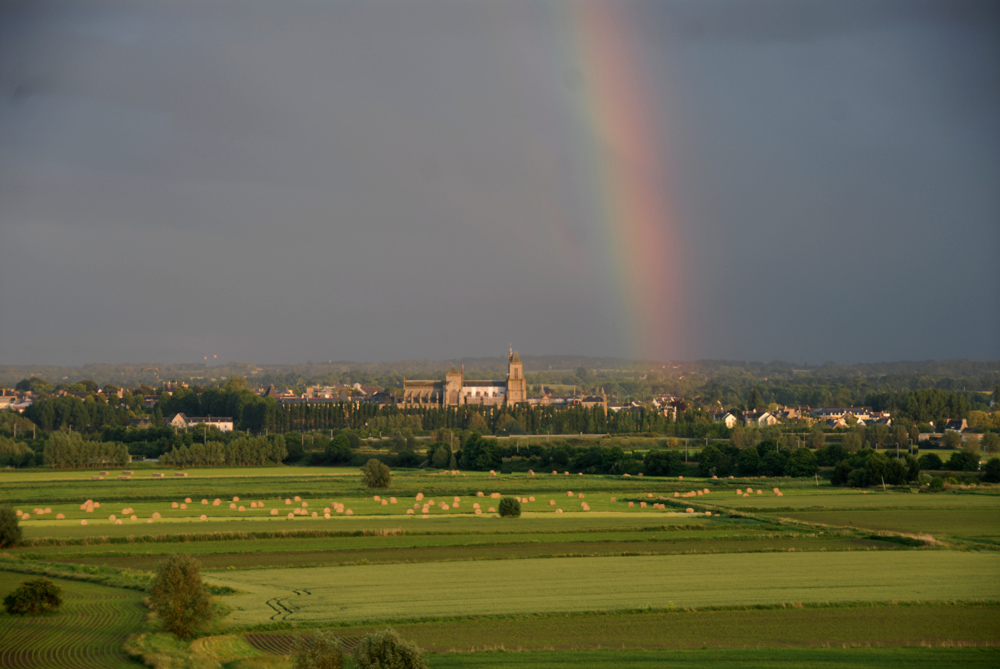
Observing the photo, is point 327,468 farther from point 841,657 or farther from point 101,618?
point 841,657

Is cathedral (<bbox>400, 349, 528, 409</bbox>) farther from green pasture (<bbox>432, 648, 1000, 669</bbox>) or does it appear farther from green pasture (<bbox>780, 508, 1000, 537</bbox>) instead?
green pasture (<bbox>432, 648, 1000, 669</bbox>)

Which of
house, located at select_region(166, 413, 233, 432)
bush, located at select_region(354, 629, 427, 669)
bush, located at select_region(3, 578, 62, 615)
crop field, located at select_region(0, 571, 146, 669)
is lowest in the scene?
house, located at select_region(166, 413, 233, 432)

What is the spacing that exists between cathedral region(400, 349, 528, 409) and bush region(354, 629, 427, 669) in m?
161

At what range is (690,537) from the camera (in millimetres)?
39188

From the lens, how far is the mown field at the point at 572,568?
69.3 ft

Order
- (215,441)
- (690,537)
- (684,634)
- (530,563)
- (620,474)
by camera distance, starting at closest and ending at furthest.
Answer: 1. (684,634)
2. (530,563)
3. (690,537)
4. (620,474)
5. (215,441)

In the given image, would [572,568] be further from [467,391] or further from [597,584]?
[467,391]

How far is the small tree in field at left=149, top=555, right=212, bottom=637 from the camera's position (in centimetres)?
2247

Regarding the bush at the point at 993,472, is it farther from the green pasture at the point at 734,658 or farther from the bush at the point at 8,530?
the bush at the point at 8,530

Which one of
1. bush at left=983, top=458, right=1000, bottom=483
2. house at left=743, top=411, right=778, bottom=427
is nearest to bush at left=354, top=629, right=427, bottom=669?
bush at left=983, top=458, right=1000, bottom=483

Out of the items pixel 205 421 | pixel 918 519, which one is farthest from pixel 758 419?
pixel 918 519

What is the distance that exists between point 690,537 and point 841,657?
64.5 feet

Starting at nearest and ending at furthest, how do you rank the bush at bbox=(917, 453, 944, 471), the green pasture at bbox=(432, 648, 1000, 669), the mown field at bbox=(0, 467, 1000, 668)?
the green pasture at bbox=(432, 648, 1000, 669), the mown field at bbox=(0, 467, 1000, 668), the bush at bbox=(917, 453, 944, 471)

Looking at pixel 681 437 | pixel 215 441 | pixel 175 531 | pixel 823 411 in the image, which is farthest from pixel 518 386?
pixel 175 531
